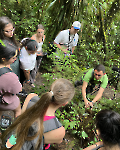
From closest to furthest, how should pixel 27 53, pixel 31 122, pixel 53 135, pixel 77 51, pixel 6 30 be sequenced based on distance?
pixel 31 122 → pixel 53 135 → pixel 6 30 → pixel 27 53 → pixel 77 51

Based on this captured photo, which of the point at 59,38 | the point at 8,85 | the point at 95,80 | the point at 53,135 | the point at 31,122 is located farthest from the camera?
the point at 59,38

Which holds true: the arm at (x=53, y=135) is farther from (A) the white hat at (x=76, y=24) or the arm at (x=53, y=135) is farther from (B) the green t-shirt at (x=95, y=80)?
(A) the white hat at (x=76, y=24)

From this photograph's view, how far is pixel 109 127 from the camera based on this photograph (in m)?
1.14

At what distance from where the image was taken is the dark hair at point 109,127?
1116mm

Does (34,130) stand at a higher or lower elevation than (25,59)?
lower

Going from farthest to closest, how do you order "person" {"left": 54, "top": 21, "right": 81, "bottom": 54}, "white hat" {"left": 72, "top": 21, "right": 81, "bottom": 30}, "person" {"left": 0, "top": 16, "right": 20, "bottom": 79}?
1. "person" {"left": 54, "top": 21, "right": 81, "bottom": 54}
2. "white hat" {"left": 72, "top": 21, "right": 81, "bottom": 30}
3. "person" {"left": 0, "top": 16, "right": 20, "bottom": 79}

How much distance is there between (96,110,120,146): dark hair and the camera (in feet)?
3.66

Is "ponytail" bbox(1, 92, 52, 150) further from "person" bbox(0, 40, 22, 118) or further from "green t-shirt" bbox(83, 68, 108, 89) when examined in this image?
"green t-shirt" bbox(83, 68, 108, 89)

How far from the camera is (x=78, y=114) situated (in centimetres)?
253

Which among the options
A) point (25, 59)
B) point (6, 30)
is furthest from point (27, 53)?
point (6, 30)

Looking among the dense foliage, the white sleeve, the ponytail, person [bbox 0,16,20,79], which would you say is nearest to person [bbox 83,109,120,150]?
the ponytail

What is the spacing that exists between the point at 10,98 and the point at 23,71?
3.82 ft

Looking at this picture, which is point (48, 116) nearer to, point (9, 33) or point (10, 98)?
point (10, 98)

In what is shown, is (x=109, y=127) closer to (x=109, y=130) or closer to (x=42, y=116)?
(x=109, y=130)
